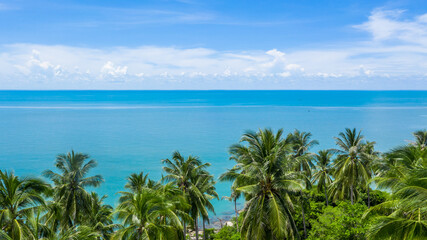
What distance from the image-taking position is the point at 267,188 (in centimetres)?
1889

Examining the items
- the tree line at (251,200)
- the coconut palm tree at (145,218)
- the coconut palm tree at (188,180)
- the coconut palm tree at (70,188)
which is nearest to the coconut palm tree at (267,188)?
the tree line at (251,200)

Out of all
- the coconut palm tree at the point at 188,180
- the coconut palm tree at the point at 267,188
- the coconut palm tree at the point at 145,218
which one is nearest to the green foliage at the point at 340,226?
the coconut palm tree at the point at 267,188

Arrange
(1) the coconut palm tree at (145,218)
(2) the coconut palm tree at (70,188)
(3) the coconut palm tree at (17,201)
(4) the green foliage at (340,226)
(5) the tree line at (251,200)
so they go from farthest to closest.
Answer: (2) the coconut palm tree at (70,188) → (4) the green foliage at (340,226) → (1) the coconut palm tree at (145,218) → (3) the coconut palm tree at (17,201) → (5) the tree line at (251,200)

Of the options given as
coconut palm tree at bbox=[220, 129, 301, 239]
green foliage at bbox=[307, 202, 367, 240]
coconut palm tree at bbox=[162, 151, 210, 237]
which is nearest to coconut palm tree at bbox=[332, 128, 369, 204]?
green foliage at bbox=[307, 202, 367, 240]

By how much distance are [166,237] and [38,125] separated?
416 feet

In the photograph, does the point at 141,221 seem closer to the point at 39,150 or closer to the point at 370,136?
the point at 39,150

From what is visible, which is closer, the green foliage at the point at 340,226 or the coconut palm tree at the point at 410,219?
the coconut palm tree at the point at 410,219

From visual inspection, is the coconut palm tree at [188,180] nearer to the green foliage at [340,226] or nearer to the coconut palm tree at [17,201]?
the green foliage at [340,226]

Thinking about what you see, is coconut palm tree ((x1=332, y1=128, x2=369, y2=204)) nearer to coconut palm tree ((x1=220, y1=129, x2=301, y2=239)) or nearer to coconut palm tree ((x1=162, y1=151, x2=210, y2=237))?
coconut palm tree ((x1=220, y1=129, x2=301, y2=239))

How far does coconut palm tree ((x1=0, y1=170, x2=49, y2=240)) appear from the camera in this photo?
Answer: 1315cm

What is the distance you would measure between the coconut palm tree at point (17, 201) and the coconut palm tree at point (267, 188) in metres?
10.6

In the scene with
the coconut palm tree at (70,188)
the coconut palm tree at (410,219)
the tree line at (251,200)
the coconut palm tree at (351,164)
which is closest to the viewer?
the coconut palm tree at (410,219)

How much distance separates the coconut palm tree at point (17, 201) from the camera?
1315 cm

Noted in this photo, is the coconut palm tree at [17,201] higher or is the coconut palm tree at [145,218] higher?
the coconut palm tree at [17,201]
